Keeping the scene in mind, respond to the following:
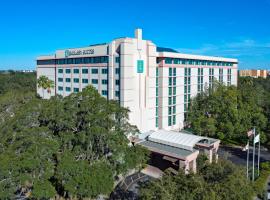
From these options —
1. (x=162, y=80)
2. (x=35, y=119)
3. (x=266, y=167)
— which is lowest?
(x=266, y=167)

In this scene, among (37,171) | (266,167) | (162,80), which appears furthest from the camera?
(162,80)

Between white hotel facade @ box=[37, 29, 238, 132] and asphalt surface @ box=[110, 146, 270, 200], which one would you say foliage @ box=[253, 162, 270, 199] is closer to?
asphalt surface @ box=[110, 146, 270, 200]

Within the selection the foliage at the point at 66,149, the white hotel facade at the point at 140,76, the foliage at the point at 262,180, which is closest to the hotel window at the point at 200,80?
the white hotel facade at the point at 140,76

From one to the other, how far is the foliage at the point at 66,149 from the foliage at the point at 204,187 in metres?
6.72

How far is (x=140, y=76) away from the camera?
47.6m

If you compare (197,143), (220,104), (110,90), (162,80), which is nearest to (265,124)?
(220,104)

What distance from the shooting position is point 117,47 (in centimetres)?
4684

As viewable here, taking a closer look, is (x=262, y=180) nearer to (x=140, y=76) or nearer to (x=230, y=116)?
(x=230, y=116)

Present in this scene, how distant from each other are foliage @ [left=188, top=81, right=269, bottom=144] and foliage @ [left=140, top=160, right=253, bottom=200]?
85.5ft

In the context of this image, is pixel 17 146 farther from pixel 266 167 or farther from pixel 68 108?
pixel 266 167

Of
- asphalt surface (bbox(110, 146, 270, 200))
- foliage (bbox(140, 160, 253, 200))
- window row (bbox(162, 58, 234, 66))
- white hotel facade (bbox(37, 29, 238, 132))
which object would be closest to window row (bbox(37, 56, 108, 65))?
white hotel facade (bbox(37, 29, 238, 132))

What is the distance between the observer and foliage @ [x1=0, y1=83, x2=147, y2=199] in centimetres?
2353

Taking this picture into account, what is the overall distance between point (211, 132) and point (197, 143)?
8992 millimetres

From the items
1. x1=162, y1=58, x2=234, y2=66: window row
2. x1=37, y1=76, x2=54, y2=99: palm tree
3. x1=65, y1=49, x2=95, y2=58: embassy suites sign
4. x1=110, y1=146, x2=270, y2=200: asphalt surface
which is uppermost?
x1=65, y1=49, x2=95, y2=58: embassy suites sign
